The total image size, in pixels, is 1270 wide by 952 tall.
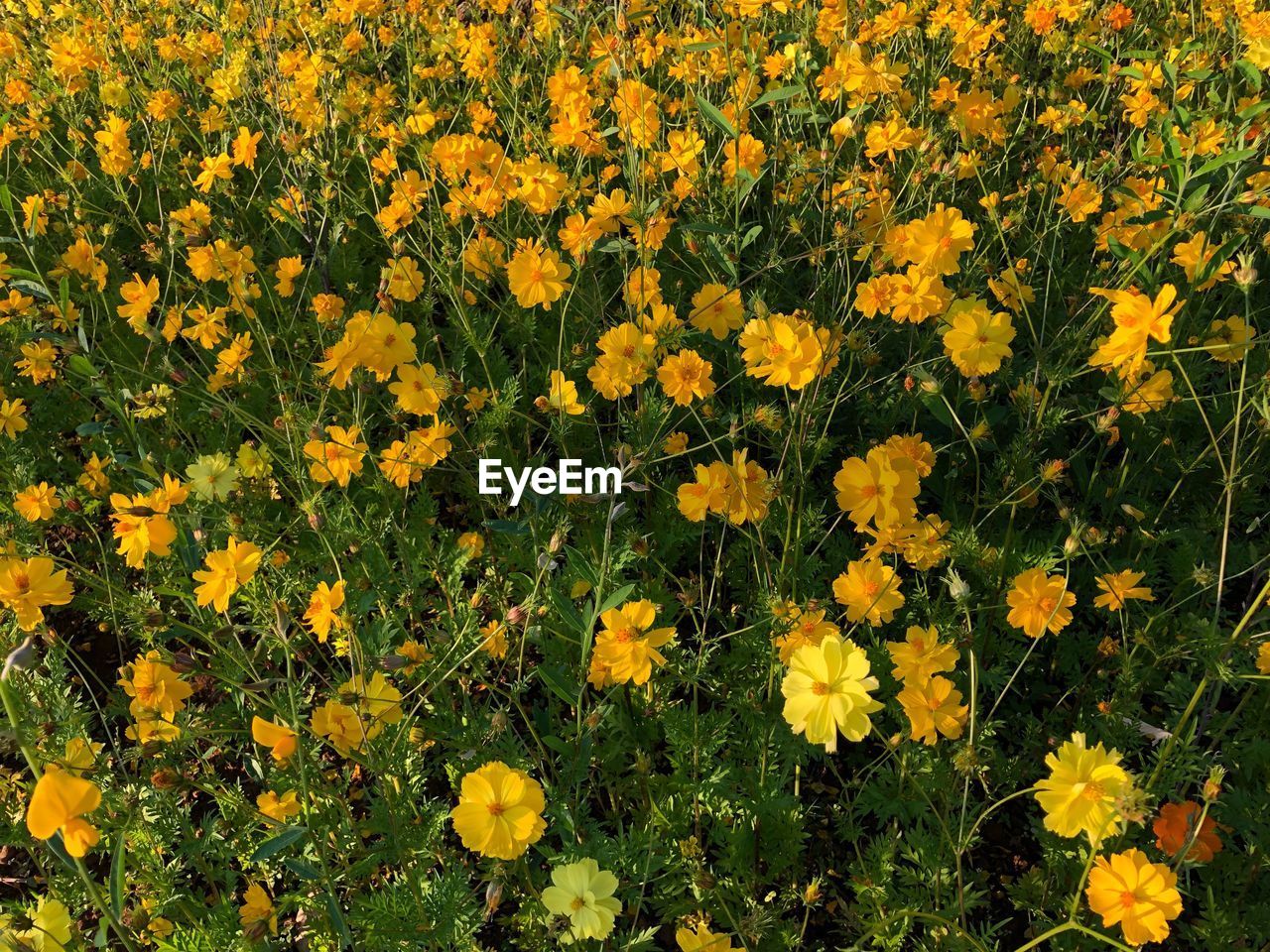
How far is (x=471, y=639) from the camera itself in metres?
1.63

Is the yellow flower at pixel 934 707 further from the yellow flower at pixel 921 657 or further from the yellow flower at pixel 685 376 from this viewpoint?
the yellow flower at pixel 685 376

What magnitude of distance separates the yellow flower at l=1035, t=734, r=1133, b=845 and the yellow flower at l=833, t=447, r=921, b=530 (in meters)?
0.44

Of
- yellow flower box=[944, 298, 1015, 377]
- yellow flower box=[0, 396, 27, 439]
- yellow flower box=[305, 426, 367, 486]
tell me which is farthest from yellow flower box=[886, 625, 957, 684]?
yellow flower box=[0, 396, 27, 439]

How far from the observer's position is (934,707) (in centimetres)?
130

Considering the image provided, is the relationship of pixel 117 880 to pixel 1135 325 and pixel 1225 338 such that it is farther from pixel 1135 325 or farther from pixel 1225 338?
→ pixel 1225 338

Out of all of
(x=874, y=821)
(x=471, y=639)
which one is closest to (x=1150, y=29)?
(x=874, y=821)

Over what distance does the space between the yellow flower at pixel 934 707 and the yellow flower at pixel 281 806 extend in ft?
3.25

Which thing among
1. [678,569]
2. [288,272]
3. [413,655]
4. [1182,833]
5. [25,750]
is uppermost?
[25,750]

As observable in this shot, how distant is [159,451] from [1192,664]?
2390 mm

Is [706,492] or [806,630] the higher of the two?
[706,492]

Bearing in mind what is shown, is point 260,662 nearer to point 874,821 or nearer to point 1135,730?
point 874,821

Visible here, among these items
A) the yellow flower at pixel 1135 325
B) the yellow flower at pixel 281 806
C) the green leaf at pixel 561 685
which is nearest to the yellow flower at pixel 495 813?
the green leaf at pixel 561 685

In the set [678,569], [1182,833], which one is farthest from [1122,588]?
[678,569]

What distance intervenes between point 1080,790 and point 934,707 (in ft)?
0.88
